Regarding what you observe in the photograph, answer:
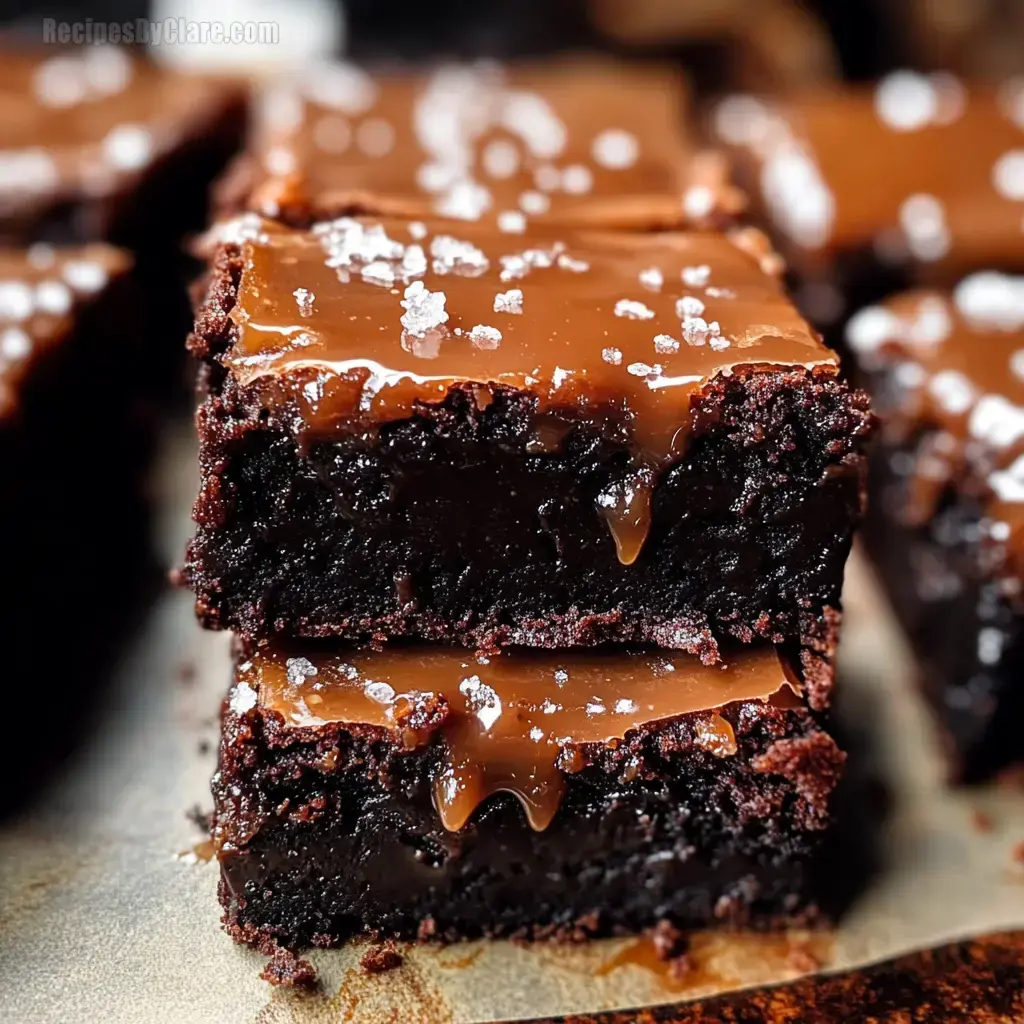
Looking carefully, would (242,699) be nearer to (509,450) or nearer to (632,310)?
(509,450)

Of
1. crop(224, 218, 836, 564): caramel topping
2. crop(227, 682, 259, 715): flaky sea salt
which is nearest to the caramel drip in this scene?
crop(224, 218, 836, 564): caramel topping

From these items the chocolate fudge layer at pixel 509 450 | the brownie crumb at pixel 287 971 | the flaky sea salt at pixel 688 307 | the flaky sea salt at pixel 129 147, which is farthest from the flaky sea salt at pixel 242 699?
the flaky sea salt at pixel 129 147

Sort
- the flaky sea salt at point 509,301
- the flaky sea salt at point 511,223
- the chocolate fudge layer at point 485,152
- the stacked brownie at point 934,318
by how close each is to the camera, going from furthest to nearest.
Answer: the stacked brownie at point 934,318, the chocolate fudge layer at point 485,152, the flaky sea salt at point 511,223, the flaky sea salt at point 509,301

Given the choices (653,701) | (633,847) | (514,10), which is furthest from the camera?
(514,10)

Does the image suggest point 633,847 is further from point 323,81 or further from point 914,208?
point 323,81

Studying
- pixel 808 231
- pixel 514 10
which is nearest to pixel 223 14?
pixel 514 10

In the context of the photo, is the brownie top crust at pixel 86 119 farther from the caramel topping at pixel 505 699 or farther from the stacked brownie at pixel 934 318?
the caramel topping at pixel 505 699

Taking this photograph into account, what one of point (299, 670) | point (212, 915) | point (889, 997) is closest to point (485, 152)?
point (299, 670)
